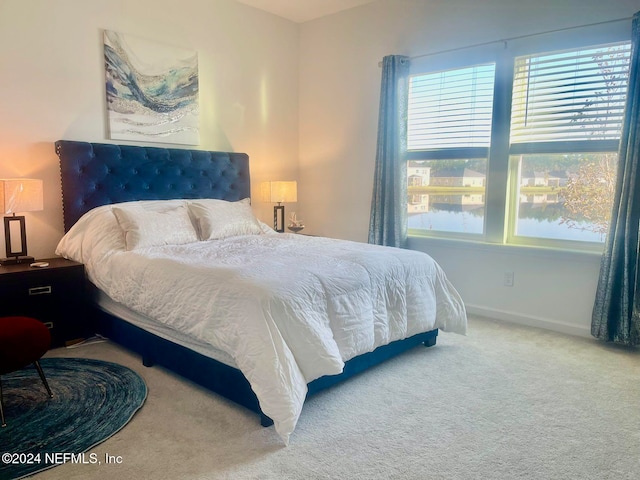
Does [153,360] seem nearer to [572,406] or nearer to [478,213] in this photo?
[572,406]

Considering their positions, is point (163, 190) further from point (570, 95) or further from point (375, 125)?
point (570, 95)

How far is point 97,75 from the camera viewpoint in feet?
12.2

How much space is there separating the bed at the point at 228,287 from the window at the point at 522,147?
47.4 inches

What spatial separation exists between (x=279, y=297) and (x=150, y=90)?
2.75 metres

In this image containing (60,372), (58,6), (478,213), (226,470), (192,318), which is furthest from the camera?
(478,213)

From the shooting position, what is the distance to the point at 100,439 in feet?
6.97

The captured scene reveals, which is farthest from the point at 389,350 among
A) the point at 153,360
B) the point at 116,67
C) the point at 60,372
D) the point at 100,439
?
the point at 116,67

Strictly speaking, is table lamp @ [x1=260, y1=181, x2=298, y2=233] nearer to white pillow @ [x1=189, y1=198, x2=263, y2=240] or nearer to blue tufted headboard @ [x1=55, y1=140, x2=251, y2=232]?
blue tufted headboard @ [x1=55, y1=140, x2=251, y2=232]

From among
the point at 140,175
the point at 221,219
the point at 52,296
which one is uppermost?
the point at 140,175

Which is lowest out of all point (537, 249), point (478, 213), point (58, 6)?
point (537, 249)

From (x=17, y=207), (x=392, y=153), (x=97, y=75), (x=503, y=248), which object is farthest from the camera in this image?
(x=392, y=153)

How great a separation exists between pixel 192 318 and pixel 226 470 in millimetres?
837

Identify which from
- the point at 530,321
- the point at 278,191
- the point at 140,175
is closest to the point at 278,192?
the point at 278,191

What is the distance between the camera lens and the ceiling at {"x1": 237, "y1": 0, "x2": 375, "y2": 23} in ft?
15.3
